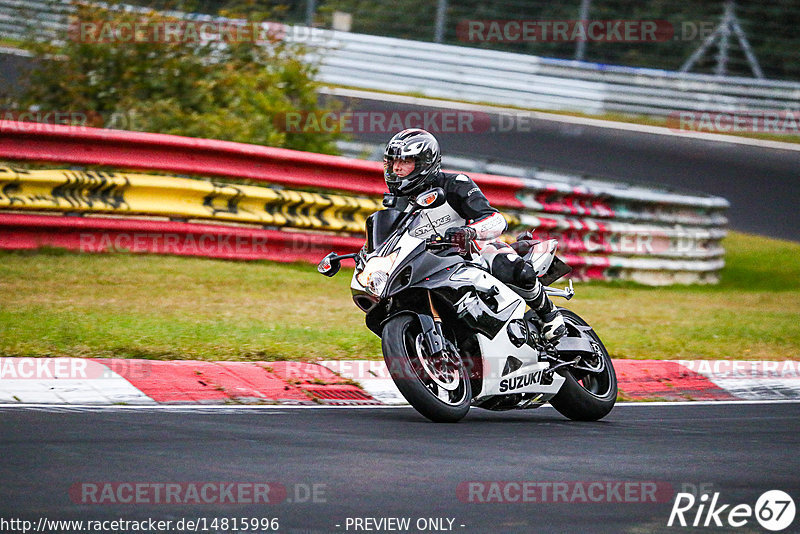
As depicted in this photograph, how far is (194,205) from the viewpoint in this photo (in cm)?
1109

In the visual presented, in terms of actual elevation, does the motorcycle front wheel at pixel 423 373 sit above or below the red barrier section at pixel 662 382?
above

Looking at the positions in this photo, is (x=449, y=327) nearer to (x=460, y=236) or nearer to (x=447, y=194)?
(x=460, y=236)

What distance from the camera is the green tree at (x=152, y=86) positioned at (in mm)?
13234

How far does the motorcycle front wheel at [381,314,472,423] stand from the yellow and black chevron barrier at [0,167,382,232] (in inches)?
205

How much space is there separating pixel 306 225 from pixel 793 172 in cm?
1180

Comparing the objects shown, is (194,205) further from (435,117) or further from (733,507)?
(435,117)

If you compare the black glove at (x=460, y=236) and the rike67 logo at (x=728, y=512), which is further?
the black glove at (x=460, y=236)

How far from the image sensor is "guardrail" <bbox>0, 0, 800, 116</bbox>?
22.7 m

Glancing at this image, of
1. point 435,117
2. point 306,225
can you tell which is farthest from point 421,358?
point 435,117

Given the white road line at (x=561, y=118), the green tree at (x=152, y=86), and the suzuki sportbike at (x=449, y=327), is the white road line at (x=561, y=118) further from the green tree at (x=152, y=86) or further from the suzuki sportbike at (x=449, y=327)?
the suzuki sportbike at (x=449, y=327)

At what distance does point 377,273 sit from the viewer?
627cm

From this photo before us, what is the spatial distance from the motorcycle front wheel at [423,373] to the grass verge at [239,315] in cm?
177


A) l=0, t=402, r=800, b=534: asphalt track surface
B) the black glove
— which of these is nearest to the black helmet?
the black glove

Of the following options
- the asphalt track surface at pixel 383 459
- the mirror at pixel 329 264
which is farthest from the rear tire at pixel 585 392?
the mirror at pixel 329 264
